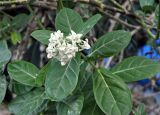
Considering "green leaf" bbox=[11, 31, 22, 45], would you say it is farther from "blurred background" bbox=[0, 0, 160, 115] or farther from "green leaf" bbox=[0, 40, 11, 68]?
"green leaf" bbox=[0, 40, 11, 68]

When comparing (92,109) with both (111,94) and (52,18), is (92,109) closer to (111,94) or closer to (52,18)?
(111,94)

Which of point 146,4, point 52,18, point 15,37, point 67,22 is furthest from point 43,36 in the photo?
point 52,18

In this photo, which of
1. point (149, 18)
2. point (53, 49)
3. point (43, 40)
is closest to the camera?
point (53, 49)

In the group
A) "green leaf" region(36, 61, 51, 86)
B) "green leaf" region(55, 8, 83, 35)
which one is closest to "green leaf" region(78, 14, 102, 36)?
"green leaf" region(55, 8, 83, 35)

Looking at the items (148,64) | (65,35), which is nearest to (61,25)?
(65,35)

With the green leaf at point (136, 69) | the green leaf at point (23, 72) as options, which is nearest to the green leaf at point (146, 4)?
the green leaf at point (136, 69)

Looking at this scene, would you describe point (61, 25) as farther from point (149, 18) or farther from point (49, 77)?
point (149, 18)

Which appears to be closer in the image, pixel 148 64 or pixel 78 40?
pixel 78 40
